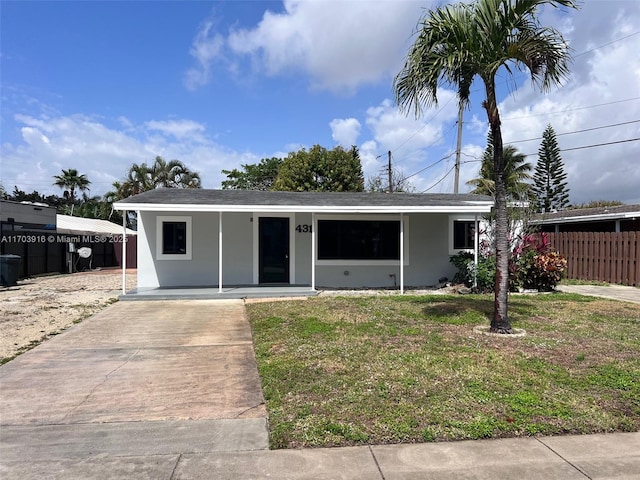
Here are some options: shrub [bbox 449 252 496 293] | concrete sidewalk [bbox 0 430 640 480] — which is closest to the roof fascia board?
shrub [bbox 449 252 496 293]

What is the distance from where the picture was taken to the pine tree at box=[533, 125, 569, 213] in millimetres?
44094

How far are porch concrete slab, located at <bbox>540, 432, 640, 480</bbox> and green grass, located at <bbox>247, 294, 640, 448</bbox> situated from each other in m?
0.14

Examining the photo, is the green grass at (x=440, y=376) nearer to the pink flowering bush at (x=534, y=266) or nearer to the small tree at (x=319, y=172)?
the pink flowering bush at (x=534, y=266)

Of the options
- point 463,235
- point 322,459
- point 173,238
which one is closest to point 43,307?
point 173,238

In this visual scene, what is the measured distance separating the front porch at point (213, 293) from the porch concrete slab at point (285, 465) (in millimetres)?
8407

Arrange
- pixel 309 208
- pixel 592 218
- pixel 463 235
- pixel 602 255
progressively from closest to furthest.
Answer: pixel 309 208 → pixel 463 235 → pixel 602 255 → pixel 592 218

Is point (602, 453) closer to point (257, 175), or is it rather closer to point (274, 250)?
point (274, 250)

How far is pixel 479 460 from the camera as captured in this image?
3357 mm

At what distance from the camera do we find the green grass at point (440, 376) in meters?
3.89

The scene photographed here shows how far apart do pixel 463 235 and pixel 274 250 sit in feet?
19.9

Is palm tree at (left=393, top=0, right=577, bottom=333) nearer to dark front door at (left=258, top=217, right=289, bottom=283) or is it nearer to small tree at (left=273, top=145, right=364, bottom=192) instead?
dark front door at (left=258, top=217, right=289, bottom=283)

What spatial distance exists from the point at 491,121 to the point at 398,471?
561 centimetres

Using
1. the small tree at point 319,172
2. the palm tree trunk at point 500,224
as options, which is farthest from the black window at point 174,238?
the small tree at point 319,172

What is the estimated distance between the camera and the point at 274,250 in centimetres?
1362
